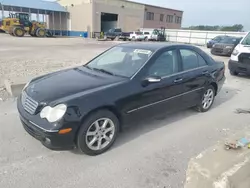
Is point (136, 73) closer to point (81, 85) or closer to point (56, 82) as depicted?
point (81, 85)

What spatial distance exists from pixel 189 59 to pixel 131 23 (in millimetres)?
43020

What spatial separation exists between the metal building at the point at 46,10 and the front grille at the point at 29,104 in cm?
3894

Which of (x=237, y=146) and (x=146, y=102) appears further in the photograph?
(x=146, y=102)

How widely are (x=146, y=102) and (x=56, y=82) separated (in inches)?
56.2

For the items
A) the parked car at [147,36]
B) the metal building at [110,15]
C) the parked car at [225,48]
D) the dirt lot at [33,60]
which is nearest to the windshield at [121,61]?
the dirt lot at [33,60]

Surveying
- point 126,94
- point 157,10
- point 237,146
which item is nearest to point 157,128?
point 126,94

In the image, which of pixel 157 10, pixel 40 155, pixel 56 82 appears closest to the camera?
pixel 40 155

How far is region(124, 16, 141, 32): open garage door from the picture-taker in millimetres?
44344

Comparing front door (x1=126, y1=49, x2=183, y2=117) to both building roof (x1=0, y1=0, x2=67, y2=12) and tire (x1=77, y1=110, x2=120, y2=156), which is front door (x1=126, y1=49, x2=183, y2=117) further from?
building roof (x1=0, y1=0, x2=67, y2=12)

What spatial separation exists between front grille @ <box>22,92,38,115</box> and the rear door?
260 cm

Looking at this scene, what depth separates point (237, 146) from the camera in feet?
9.12

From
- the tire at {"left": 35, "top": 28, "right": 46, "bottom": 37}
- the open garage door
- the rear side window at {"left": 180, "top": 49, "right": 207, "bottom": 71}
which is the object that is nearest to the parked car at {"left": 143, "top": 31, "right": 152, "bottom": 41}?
the open garage door

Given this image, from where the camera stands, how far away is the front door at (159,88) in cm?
346

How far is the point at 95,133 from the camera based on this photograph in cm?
305
